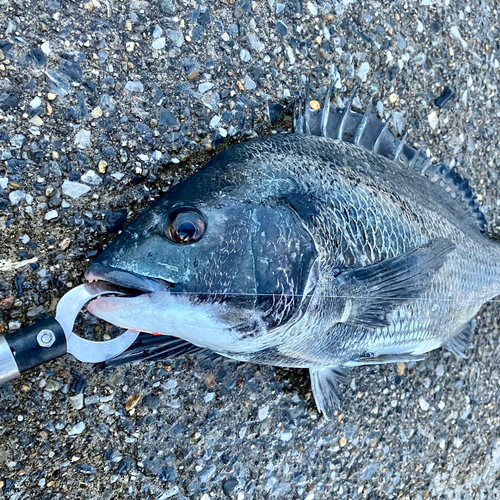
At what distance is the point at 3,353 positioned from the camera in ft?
3.95

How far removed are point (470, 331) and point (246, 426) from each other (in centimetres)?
121

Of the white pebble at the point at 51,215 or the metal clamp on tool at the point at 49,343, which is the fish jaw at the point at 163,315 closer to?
the metal clamp on tool at the point at 49,343

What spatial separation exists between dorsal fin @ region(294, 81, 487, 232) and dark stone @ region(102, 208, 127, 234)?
70 centimetres

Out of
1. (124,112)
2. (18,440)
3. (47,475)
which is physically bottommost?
(47,475)

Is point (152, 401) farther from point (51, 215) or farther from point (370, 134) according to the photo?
point (370, 134)

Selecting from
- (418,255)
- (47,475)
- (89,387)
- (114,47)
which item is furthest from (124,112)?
(47,475)

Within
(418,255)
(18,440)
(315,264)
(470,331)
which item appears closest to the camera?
(315,264)

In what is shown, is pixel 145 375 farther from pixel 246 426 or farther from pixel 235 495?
pixel 235 495

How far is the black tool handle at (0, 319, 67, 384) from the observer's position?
3.98 feet

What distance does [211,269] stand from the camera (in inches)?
49.1

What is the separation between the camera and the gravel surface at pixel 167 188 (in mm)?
1479

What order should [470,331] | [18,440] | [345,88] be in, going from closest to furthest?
[18,440] → [345,88] → [470,331]

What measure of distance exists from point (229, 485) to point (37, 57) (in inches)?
67.4

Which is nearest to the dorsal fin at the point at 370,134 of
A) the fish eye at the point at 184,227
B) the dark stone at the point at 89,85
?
the fish eye at the point at 184,227
